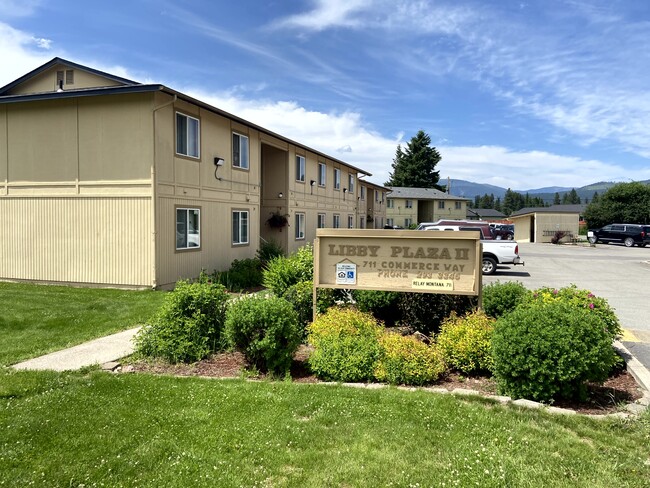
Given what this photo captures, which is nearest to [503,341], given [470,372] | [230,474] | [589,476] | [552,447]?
[470,372]

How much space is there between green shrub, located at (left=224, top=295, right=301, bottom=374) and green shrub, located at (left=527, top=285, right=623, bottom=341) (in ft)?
11.9

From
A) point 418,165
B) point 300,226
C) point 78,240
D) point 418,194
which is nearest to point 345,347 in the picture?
point 78,240

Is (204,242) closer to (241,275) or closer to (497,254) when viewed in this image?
(241,275)

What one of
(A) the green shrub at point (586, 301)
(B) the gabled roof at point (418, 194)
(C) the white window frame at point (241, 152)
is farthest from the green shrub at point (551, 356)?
(B) the gabled roof at point (418, 194)

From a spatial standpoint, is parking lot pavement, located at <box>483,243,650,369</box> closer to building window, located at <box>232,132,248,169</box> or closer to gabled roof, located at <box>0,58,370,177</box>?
building window, located at <box>232,132,248,169</box>

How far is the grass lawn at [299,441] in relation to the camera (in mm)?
3230

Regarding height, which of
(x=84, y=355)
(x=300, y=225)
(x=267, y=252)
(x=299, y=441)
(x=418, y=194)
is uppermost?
(x=418, y=194)

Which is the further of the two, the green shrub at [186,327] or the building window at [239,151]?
the building window at [239,151]

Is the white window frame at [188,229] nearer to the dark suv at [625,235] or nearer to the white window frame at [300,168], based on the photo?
the white window frame at [300,168]

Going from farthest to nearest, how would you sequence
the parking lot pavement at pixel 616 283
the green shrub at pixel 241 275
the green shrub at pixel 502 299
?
the green shrub at pixel 241 275
the parking lot pavement at pixel 616 283
the green shrub at pixel 502 299

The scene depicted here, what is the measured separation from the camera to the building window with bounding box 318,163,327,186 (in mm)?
25797

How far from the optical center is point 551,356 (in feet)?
15.0

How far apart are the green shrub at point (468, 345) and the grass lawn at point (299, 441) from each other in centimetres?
92

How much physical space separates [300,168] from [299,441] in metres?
20.1
